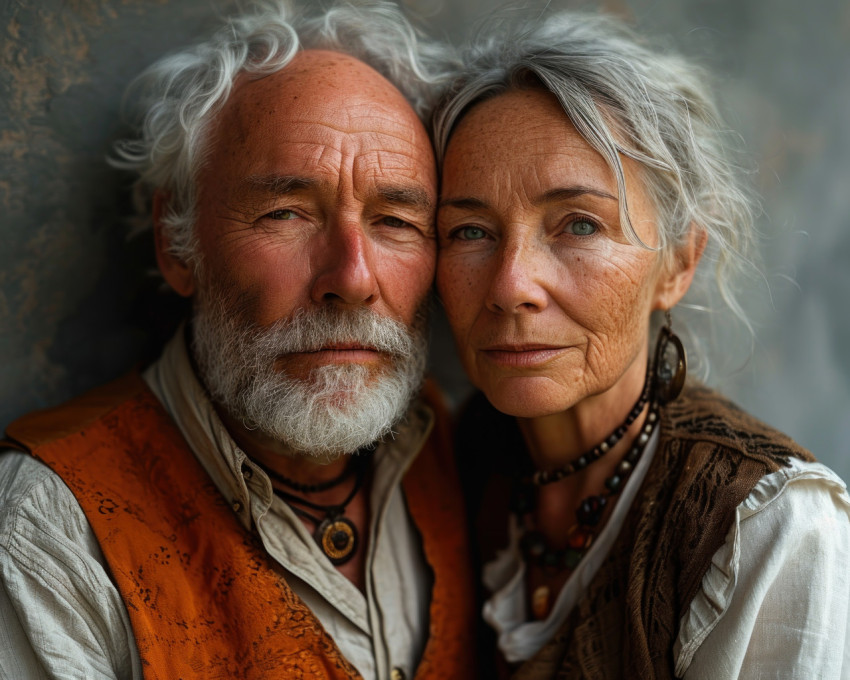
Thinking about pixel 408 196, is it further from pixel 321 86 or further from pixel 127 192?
pixel 127 192

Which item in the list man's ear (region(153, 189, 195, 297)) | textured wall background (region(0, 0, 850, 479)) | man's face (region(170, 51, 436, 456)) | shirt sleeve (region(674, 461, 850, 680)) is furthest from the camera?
textured wall background (region(0, 0, 850, 479))

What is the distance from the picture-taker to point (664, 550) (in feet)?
5.05

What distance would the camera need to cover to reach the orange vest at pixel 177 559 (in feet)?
5.05

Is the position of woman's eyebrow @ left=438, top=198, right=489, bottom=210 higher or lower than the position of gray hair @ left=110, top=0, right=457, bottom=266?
lower

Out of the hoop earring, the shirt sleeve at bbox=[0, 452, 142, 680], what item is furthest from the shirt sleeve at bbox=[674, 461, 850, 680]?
the shirt sleeve at bbox=[0, 452, 142, 680]

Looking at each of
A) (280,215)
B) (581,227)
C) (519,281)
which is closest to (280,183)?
(280,215)

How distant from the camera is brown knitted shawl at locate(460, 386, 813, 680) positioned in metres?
1.48

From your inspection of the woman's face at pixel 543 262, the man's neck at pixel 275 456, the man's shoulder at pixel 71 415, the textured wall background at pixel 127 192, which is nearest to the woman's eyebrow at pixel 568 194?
the woman's face at pixel 543 262

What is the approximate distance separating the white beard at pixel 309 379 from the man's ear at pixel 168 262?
177mm

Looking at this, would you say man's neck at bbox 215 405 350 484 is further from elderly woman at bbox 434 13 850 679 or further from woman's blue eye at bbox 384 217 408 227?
woman's blue eye at bbox 384 217 408 227

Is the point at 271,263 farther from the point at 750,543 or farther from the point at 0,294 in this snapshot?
the point at 750,543

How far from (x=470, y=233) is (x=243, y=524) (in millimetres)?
909

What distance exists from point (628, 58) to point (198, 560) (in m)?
1.58

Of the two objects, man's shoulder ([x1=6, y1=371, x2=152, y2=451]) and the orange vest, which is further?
man's shoulder ([x1=6, y1=371, x2=152, y2=451])
